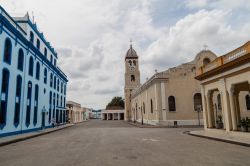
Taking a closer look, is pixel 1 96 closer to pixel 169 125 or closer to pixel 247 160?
pixel 247 160

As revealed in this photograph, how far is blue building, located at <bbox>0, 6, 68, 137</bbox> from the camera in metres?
17.5

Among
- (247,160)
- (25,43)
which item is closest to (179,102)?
(25,43)

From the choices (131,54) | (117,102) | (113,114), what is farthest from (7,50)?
(117,102)

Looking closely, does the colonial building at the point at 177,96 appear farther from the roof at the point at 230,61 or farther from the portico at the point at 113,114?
the portico at the point at 113,114

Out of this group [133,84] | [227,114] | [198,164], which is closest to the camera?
[198,164]

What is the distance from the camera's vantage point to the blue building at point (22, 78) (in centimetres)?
1753

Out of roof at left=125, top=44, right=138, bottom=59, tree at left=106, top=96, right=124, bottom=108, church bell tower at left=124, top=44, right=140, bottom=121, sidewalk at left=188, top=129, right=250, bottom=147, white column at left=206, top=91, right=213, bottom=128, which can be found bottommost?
sidewalk at left=188, top=129, right=250, bottom=147

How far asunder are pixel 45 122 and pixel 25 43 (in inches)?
479

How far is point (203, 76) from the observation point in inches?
744

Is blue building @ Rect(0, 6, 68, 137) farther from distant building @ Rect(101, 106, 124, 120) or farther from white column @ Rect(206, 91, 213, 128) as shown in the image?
distant building @ Rect(101, 106, 124, 120)

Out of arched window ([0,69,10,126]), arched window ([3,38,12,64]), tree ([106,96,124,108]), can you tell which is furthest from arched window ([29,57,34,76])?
tree ([106,96,124,108])

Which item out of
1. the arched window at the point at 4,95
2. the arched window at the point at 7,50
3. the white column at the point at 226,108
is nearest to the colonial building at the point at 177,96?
the white column at the point at 226,108

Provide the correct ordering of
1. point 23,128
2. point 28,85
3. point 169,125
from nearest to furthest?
point 23,128 → point 28,85 → point 169,125

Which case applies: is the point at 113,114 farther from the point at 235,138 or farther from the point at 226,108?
the point at 235,138
